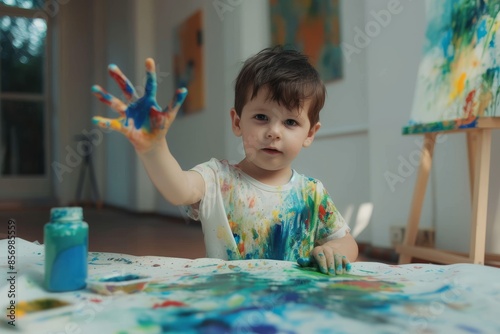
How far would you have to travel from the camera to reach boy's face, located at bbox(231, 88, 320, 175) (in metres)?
1.16

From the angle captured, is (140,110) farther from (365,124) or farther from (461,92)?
(365,124)

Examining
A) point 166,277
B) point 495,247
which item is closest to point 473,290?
point 166,277

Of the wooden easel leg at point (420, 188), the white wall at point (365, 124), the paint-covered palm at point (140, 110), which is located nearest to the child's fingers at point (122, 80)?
the paint-covered palm at point (140, 110)

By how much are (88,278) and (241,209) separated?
0.52 meters

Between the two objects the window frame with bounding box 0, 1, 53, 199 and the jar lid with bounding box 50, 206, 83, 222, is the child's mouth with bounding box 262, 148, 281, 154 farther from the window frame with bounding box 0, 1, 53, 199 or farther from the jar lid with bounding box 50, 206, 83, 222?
the window frame with bounding box 0, 1, 53, 199

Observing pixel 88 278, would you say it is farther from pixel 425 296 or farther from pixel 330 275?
pixel 425 296

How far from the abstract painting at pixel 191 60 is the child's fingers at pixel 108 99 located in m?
3.68

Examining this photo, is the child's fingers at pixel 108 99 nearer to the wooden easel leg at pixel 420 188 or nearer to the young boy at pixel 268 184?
the young boy at pixel 268 184

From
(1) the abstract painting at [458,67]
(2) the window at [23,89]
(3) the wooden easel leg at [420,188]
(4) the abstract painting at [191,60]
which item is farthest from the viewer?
(2) the window at [23,89]

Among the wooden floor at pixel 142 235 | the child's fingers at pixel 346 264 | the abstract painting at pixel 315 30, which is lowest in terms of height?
the wooden floor at pixel 142 235

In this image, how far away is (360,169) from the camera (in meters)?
2.84

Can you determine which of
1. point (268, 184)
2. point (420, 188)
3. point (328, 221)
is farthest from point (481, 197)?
point (268, 184)

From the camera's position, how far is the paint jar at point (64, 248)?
0.73 metres

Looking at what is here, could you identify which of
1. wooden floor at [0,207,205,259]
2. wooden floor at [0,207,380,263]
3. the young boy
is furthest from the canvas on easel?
wooden floor at [0,207,205,259]
